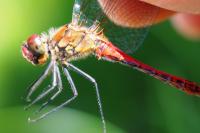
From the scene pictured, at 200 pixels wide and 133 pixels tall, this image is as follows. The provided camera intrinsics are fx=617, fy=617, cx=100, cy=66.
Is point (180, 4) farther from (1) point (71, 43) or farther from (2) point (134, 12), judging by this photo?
(1) point (71, 43)

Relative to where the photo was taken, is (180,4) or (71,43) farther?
(71,43)

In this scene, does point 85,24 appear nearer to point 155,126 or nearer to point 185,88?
point 185,88

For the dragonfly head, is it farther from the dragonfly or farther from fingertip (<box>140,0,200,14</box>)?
fingertip (<box>140,0,200,14</box>)

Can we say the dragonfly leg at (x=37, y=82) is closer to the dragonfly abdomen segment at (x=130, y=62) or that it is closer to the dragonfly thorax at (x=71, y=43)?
the dragonfly thorax at (x=71, y=43)

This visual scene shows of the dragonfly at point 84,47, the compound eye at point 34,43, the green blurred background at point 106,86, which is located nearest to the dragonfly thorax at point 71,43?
the dragonfly at point 84,47

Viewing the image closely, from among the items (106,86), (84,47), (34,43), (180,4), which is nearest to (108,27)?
(84,47)
